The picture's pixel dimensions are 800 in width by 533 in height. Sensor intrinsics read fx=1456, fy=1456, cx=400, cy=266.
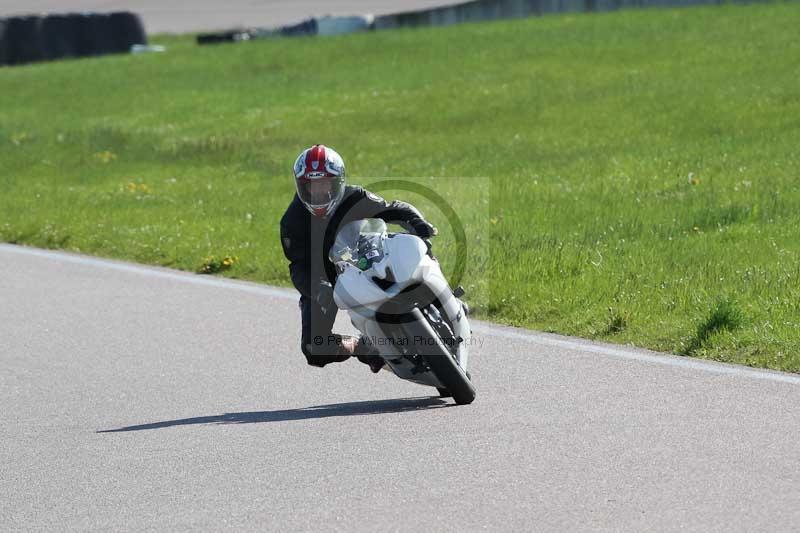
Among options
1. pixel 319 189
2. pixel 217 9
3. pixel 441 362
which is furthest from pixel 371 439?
pixel 217 9

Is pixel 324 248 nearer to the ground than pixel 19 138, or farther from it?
farther from it

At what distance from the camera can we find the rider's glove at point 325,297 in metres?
7.57

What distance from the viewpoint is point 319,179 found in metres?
7.45

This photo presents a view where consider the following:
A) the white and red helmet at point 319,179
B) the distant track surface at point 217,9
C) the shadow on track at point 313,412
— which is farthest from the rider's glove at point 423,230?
the distant track surface at point 217,9

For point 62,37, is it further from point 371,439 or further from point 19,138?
point 371,439

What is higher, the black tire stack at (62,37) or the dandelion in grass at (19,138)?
the black tire stack at (62,37)

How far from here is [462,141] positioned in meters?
20.3

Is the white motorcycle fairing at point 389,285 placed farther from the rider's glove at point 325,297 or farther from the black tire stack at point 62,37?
the black tire stack at point 62,37

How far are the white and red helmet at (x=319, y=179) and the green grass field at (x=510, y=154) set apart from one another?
2557mm

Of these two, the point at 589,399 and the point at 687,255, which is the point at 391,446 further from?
the point at 687,255

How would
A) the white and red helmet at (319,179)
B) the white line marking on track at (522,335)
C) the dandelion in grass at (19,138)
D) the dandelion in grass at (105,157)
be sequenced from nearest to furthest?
the white and red helmet at (319,179) → the white line marking on track at (522,335) → the dandelion in grass at (105,157) → the dandelion in grass at (19,138)

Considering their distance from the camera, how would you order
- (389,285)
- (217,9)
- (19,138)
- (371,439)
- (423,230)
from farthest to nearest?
(217,9) < (19,138) < (423,230) < (389,285) < (371,439)

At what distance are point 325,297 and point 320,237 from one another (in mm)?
339


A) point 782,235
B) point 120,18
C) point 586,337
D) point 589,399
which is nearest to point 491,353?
point 586,337
